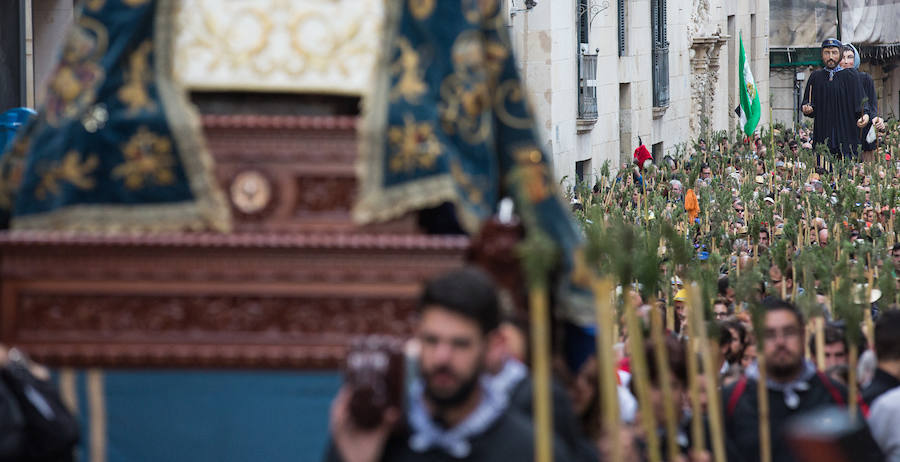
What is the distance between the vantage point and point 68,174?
485 centimetres

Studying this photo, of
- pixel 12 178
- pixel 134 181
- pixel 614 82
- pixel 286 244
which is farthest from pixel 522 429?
pixel 614 82

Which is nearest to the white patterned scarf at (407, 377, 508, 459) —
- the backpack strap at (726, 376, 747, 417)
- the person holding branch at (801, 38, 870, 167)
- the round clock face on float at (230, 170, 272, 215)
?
the round clock face on float at (230, 170, 272, 215)

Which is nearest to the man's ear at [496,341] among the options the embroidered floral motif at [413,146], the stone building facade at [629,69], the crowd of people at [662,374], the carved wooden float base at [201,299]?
the crowd of people at [662,374]

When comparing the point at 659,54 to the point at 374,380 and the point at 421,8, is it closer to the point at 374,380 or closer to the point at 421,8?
the point at 421,8

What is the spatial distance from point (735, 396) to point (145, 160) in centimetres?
239

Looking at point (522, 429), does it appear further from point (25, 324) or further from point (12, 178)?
point (12, 178)

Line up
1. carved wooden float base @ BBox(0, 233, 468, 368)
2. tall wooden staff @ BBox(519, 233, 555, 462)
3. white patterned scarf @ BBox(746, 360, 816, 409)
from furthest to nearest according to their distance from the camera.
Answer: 1. white patterned scarf @ BBox(746, 360, 816, 409)
2. carved wooden float base @ BBox(0, 233, 468, 368)
3. tall wooden staff @ BBox(519, 233, 555, 462)

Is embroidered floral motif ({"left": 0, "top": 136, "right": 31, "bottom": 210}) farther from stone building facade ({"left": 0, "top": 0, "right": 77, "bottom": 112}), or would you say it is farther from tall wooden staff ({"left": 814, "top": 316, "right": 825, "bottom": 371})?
stone building facade ({"left": 0, "top": 0, "right": 77, "bottom": 112})

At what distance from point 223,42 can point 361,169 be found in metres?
0.64

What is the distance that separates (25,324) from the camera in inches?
179

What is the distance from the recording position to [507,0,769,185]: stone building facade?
26.0 meters

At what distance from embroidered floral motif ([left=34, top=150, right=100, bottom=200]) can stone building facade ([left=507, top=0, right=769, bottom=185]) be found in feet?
53.0

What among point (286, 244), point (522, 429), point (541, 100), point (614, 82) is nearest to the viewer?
point (522, 429)

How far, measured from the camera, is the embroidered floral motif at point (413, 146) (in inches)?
191
